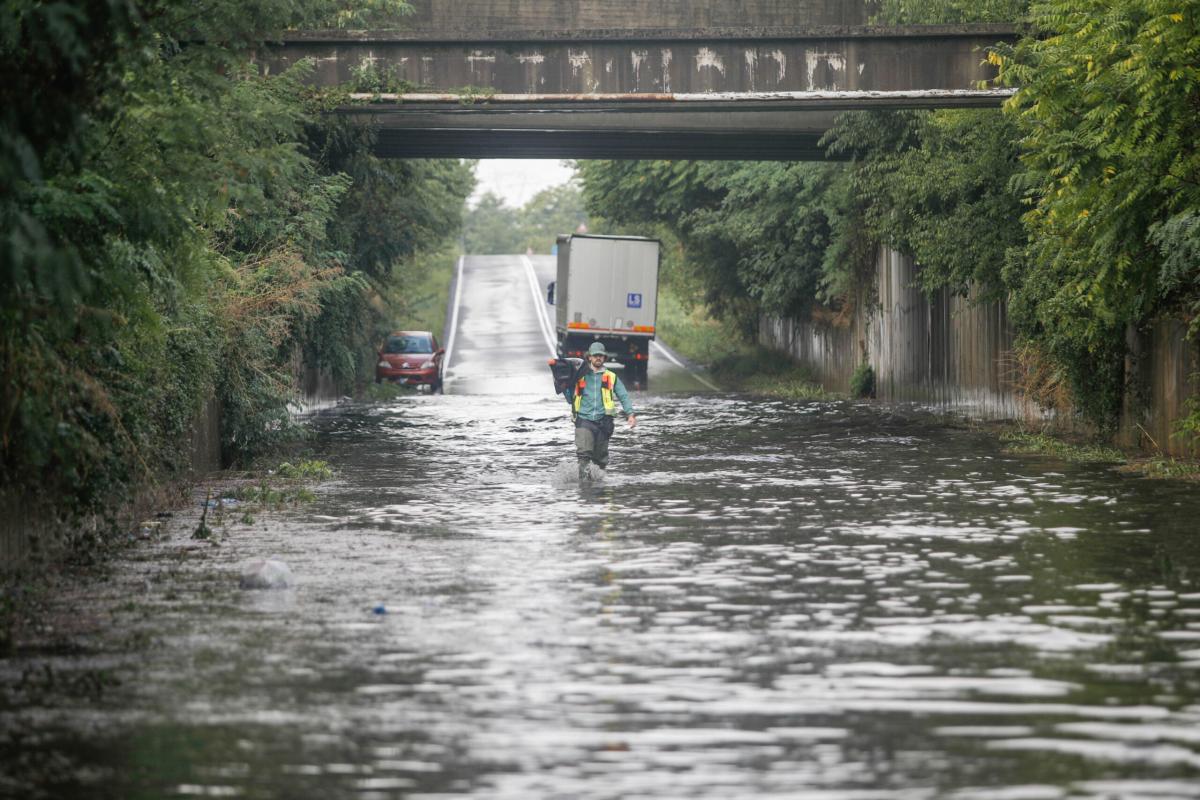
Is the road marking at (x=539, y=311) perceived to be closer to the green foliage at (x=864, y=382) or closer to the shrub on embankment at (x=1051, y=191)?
the green foliage at (x=864, y=382)

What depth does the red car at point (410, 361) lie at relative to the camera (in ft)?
164

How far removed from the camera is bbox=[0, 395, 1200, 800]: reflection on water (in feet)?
23.3

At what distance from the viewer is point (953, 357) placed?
1401 inches

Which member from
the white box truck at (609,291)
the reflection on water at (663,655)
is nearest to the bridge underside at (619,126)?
the reflection on water at (663,655)

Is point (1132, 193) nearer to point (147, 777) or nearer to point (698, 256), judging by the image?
point (147, 777)

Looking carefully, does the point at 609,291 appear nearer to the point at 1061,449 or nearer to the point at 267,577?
the point at 1061,449

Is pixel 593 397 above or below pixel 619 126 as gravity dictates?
below

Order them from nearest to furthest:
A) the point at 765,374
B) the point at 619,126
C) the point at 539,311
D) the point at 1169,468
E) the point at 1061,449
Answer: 1. the point at 1169,468
2. the point at 1061,449
3. the point at 619,126
4. the point at 765,374
5. the point at 539,311

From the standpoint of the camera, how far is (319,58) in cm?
2977

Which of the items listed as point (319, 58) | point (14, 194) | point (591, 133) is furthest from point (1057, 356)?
point (14, 194)

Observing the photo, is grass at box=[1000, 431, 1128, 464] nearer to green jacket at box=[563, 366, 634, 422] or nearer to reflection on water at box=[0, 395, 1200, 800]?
reflection on water at box=[0, 395, 1200, 800]

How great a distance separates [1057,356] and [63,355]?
52.7 ft

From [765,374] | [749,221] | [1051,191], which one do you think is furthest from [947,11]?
[765,374]

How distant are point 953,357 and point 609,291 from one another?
52.0ft
